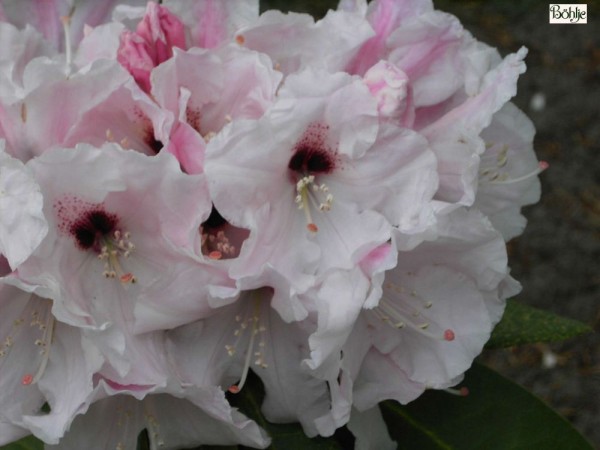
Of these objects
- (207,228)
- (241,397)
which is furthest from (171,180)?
(241,397)

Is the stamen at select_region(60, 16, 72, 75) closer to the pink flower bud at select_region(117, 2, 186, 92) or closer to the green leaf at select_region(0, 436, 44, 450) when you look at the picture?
the pink flower bud at select_region(117, 2, 186, 92)

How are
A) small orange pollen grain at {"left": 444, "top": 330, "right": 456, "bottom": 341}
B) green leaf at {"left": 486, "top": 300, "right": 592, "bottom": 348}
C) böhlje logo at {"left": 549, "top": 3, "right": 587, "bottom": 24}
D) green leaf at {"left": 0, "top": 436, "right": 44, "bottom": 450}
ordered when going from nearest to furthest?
small orange pollen grain at {"left": 444, "top": 330, "right": 456, "bottom": 341} < green leaf at {"left": 0, "top": 436, "right": 44, "bottom": 450} < green leaf at {"left": 486, "top": 300, "right": 592, "bottom": 348} < böhlje logo at {"left": 549, "top": 3, "right": 587, "bottom": 24}

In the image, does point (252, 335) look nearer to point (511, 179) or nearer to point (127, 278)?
point (127, 278)

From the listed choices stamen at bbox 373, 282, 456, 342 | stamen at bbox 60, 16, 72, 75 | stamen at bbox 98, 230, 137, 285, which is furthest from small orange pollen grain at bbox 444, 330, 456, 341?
stamen at bbox 60, 16, 72, 75

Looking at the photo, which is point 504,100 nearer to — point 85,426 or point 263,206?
point 263,206

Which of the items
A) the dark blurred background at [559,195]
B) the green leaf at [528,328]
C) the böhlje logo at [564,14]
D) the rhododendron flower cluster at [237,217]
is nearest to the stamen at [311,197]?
the rhododendron flower cluster at [237,217]

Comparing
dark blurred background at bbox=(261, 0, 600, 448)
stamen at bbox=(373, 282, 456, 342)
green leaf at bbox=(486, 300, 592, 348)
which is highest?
stamen at bbox=(373, 282, 456, 342)

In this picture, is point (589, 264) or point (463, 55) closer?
point (463, 55)
